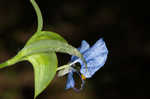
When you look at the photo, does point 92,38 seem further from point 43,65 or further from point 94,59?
point 43,65

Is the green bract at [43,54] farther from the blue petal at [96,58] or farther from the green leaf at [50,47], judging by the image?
the blue petal at [96,58]

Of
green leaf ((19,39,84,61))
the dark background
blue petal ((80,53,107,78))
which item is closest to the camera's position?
green leaf ((19,39,84,61))

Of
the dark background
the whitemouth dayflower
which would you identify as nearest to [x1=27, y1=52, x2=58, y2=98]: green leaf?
the whitemouth dayflower

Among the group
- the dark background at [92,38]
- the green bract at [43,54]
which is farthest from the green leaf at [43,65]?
the dark background at [92,38]

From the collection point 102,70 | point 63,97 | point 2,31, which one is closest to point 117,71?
point 102,70

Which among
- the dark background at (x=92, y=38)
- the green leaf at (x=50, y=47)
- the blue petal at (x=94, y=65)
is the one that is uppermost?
the green leaf at (x=50, y=47)

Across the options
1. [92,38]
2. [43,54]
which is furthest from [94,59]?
[92,38]

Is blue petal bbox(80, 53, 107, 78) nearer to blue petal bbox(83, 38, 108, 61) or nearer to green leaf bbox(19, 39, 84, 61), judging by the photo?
blue petal bbox(83, 38, 108, 61)
